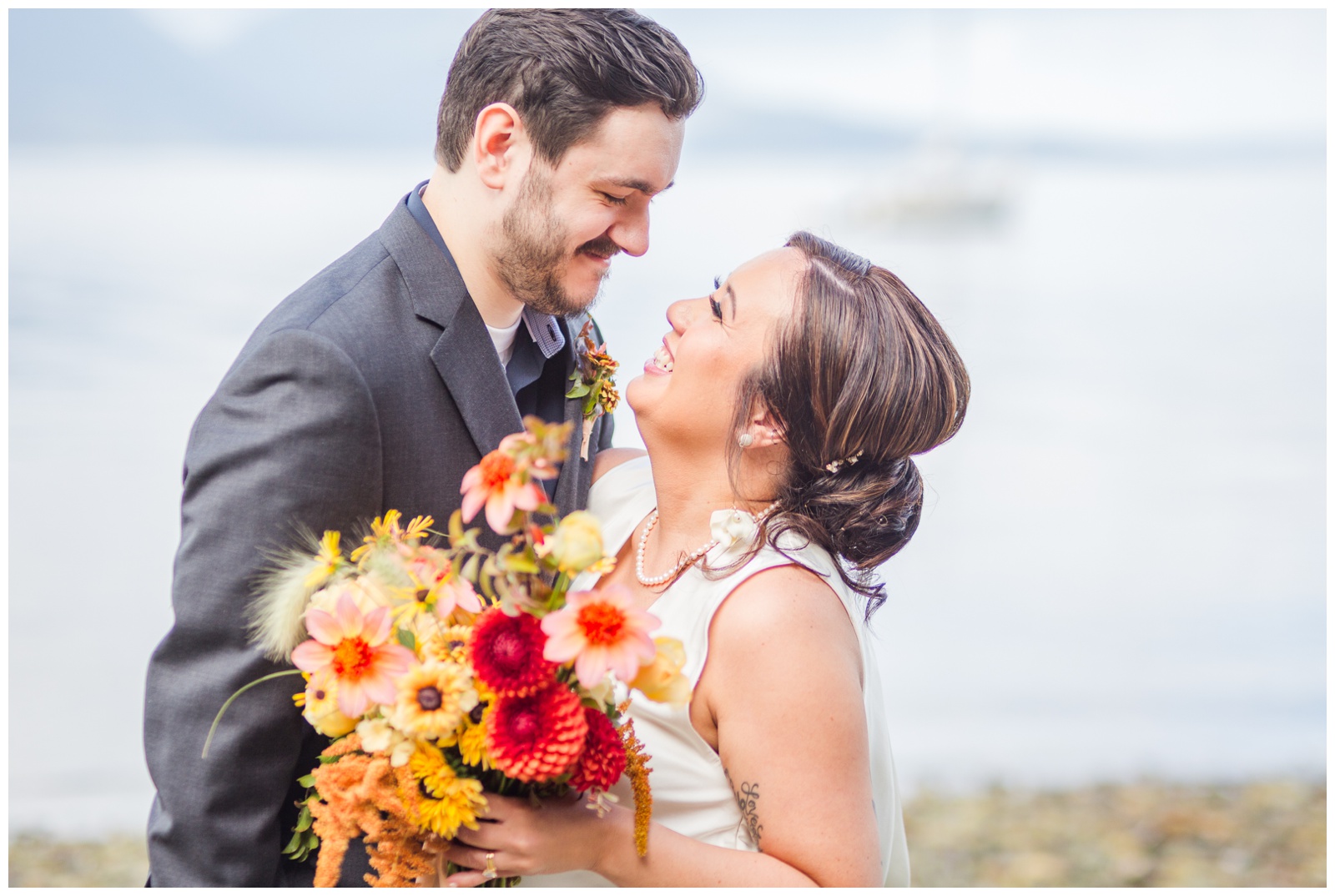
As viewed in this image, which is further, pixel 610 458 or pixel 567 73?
pixel 610 458

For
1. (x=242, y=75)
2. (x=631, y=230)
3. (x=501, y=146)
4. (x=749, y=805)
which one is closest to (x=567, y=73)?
(x=501, y=146)

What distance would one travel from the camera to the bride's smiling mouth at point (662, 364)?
2.38 meters

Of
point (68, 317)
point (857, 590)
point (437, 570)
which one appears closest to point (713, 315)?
point (857, 590)

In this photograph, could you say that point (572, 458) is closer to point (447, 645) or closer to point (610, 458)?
point (610, 458)

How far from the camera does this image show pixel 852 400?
88.9 inches

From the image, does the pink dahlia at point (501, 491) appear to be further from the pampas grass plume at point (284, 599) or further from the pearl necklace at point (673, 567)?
the pearl necklace at point (673, 567)

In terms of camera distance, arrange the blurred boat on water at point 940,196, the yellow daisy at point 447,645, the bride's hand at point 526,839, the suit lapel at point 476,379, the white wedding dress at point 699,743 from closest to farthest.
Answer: the yellow daisy at point 447,645, the bride's hand at point 526,839, the white wedding dress at point 699,743, the suit lapel at point 476,379, the blurred boat on water at point 940,196

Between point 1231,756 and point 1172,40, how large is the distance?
25.7 feet

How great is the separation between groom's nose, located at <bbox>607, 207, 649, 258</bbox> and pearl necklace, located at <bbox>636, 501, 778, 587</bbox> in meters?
0.61

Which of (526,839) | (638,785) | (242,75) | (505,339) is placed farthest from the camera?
(242,75)

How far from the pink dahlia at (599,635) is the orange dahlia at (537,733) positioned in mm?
52

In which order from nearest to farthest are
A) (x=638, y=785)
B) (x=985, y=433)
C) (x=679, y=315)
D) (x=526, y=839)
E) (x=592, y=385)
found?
(x=526, y=839) < (x=638, y=785) < (x=679, y=315) < (x=592, y=385) < (x=985, y=433)

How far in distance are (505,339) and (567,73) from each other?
600 millimetres

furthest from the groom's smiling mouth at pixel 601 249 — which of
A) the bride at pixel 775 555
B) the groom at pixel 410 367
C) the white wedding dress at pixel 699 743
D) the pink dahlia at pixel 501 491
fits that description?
the pink dahlia at pixel 501 491
